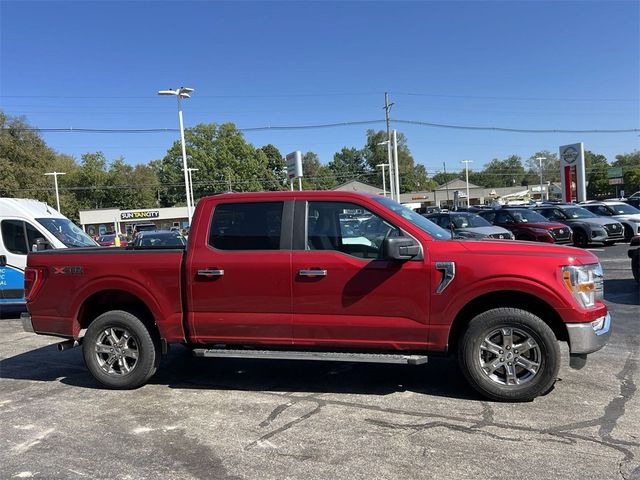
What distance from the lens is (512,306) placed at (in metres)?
4.70

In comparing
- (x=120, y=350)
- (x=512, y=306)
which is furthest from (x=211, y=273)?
(x=512, y=306)

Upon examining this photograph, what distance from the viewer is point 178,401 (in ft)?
16.5

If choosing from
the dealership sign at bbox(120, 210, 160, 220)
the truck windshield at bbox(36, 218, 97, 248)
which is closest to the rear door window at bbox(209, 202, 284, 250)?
the truck windshield at bbox(36, 218, 97, 248)

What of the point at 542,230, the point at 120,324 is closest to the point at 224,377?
the point at 120,324

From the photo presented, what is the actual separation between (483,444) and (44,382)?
4.82 meters

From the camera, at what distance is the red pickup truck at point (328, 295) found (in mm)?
4535

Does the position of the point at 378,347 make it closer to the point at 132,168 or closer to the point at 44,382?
the point at 44,382

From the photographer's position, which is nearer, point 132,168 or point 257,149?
→ point 132,168

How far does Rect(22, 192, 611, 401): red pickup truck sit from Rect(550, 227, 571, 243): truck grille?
14.5 meters

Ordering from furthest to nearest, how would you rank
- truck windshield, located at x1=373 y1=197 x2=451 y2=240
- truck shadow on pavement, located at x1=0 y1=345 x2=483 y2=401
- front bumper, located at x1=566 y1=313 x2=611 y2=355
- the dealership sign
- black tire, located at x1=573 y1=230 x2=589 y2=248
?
1. the dealership sign
2. black tire, located at x1=573 y1=230 x2=589 y2=248
3. truck shadow on pavement, located at x1=0 y1=345 x2=483 y2=401
4. truck windshield, located at x1=373 y1=197 x2=451 y2=240
5. front bumper, located at x1=566 y1=313 x2=611 y2=355

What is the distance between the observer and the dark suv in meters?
18.1

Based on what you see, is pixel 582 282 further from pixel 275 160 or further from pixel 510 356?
pixel 275 160

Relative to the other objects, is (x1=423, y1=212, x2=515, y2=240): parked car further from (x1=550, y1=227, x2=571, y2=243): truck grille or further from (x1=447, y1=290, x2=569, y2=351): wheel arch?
(x1=447, y1=290, x2=569, y2=351): wheel arch

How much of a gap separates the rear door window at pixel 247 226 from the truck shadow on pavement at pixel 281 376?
151 centimetres
